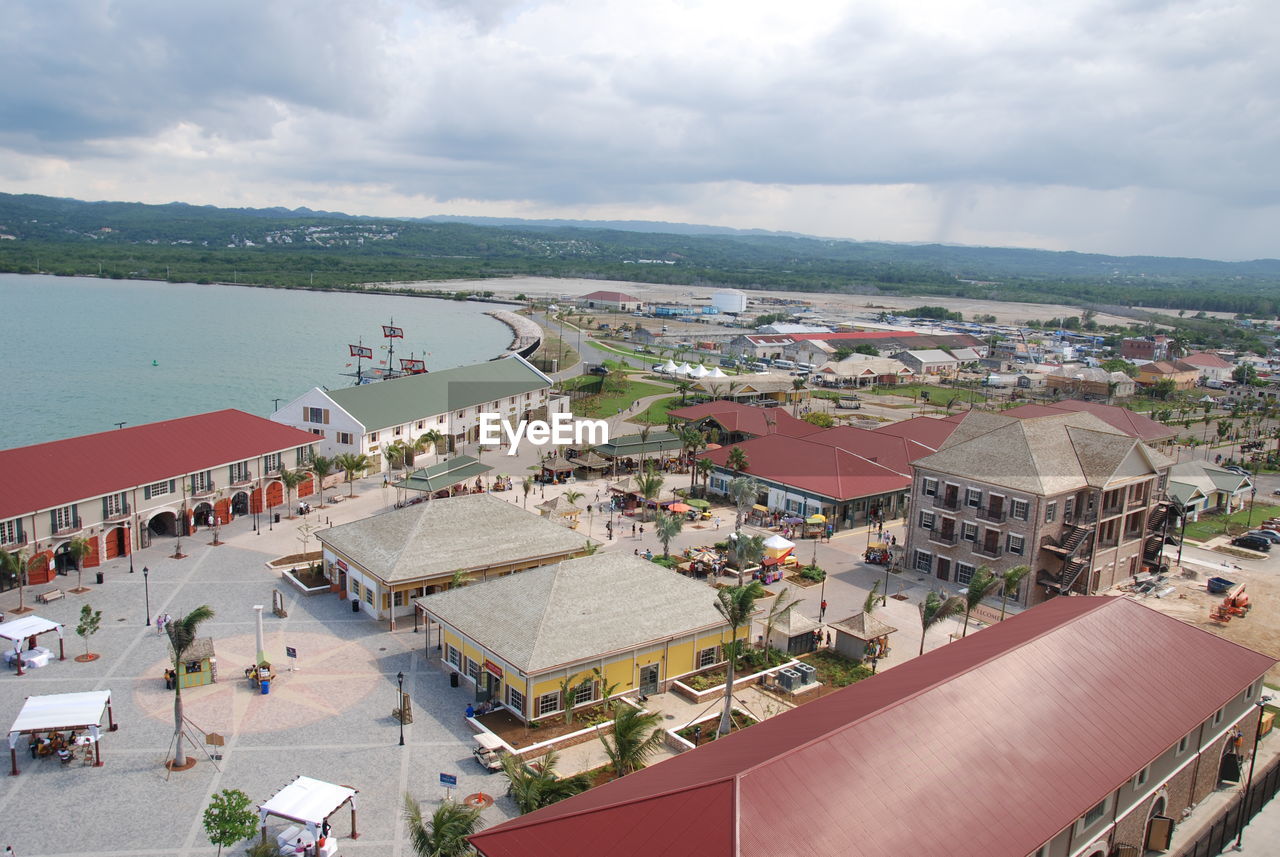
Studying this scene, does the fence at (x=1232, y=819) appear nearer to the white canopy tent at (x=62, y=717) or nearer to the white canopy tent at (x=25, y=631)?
the white canopy tent at (x=62, y=717)

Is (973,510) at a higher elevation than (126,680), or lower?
higher

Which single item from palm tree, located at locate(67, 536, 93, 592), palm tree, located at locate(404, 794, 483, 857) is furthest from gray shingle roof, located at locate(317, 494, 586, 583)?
palm tree, located at locate(404, 794, 483, 857)

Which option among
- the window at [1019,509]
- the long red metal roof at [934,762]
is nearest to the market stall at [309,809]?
the long red metal roof at [934,762]

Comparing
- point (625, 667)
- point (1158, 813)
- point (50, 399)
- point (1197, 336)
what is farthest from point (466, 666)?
point (1197, 336)

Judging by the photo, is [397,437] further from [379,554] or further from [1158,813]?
[1158,813]

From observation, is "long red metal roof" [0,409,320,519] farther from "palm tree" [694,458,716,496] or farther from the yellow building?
"palm tree" [694,458,716,496]

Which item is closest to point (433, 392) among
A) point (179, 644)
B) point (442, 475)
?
point (442, 475)
